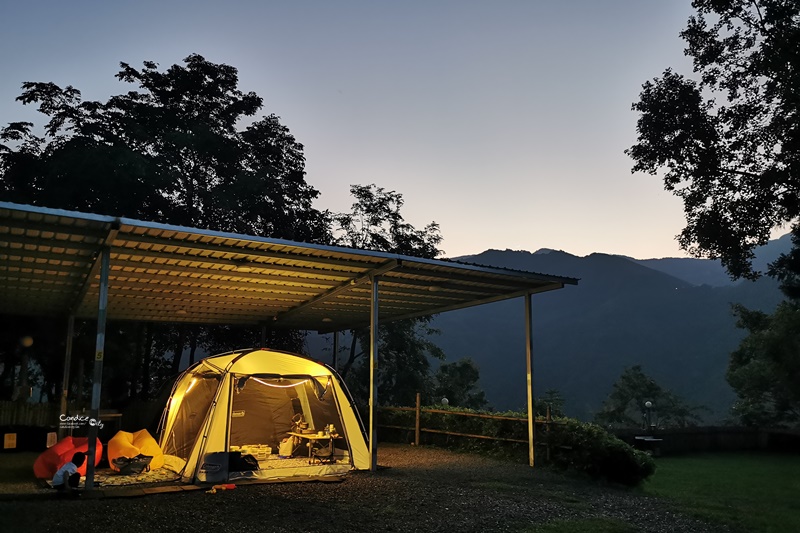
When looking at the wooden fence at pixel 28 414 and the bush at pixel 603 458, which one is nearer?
the bush at pixel 603 458

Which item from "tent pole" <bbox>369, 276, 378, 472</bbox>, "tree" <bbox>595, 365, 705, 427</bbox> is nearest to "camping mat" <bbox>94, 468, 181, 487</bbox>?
"tent pole" <bbox>369, 276, 378, 472</bbox>

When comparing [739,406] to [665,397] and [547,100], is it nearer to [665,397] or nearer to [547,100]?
[665,397]

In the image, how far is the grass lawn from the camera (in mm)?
6664

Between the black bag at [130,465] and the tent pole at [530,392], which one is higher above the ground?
the tent pole at [530,392]

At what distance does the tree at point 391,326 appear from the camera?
20.9 meters

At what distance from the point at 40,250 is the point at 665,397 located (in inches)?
1114

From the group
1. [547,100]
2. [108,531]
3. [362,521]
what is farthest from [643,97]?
[108,531]

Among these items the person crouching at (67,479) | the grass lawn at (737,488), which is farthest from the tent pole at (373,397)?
the grass lawn at (737,488)

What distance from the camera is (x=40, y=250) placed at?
24.3 ft

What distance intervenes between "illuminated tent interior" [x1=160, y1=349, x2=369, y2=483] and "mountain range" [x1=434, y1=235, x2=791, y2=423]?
48.1m

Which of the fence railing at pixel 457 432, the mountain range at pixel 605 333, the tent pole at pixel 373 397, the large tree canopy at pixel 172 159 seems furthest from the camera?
the mountain range at pixel 605 333

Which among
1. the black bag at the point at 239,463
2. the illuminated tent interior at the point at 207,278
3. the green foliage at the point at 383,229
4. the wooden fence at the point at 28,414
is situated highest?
the green foliage at the point at 383,229

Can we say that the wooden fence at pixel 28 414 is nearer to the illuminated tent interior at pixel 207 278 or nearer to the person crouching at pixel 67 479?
the illuminated tent interior at pixel 207 278

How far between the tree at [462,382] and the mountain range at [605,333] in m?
31.0
